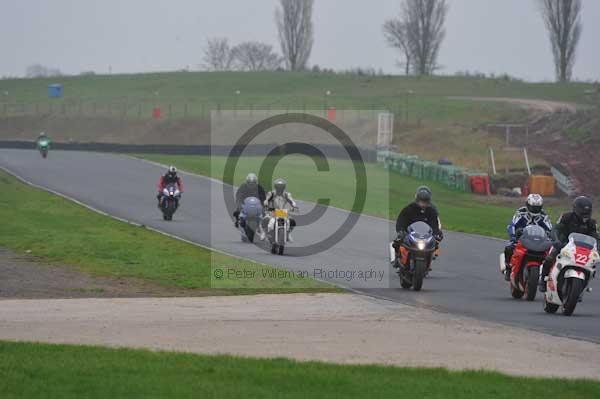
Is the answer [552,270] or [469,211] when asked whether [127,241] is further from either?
[469,211]

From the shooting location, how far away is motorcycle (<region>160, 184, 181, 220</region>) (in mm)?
32906

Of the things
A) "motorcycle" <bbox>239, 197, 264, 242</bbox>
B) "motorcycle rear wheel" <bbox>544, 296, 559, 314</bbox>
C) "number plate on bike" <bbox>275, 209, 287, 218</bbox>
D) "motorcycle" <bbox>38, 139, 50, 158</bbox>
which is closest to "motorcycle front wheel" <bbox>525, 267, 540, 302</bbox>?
"motorcycle rear wheel" <bbox>544, 296, 559, 314</bbox>

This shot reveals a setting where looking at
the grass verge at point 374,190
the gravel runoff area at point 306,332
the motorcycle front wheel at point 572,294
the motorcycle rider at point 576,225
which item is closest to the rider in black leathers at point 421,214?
the gravel runoff area at point 306,332

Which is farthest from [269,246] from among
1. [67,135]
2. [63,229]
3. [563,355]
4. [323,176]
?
[67,135]

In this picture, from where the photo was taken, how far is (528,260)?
17.4 metres

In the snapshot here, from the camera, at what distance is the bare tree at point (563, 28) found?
321 feet

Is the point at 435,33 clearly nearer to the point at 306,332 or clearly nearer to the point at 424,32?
the point at 424,32

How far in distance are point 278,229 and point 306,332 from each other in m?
10.9

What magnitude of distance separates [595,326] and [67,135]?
82505 mm

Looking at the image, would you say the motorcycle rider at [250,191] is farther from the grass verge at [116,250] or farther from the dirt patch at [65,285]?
the dirt patch at [65,285]

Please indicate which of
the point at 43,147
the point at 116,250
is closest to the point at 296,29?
the point at 43,147

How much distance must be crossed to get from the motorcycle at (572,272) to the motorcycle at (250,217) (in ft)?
35.8

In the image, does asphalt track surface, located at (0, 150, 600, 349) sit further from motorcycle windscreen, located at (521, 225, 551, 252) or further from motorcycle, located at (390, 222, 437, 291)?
motorcycle windscreen, located at (521, 225, 551, 252)

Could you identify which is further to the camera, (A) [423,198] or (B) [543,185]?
(B) [543,185]
